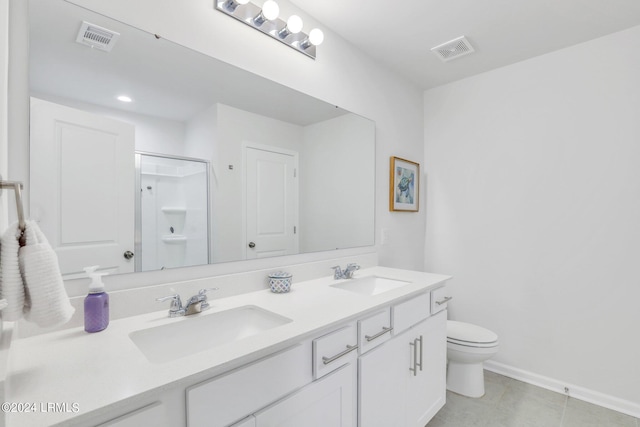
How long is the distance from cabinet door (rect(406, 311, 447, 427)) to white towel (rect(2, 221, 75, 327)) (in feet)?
4.64

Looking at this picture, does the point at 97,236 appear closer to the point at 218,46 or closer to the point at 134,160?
the point at 134,160

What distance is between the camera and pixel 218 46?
139 centimetres

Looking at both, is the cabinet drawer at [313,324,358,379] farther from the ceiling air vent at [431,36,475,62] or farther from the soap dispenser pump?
the ceiling air vent at [431,36,475,62]

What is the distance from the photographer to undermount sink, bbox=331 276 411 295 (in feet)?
5.76

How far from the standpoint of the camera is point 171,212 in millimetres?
1231

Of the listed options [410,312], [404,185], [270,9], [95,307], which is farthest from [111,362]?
[404,185]

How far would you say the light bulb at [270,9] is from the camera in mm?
1442

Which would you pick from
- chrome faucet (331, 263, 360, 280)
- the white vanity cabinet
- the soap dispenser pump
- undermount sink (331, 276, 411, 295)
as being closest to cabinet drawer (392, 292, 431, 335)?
the white vanity cabinet

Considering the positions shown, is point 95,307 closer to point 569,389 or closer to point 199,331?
point 199,331

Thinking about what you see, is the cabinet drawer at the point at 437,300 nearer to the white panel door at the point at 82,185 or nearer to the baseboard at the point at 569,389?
the baseboard at the point at 569,389

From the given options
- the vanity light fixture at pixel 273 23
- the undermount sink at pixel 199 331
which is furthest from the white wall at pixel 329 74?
the undermount sink at pixel 199 331

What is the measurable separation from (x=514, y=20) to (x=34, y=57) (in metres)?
2.39

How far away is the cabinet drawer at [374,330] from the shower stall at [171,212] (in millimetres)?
735

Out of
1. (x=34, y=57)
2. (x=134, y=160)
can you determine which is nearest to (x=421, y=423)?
(x=134, y=160)
